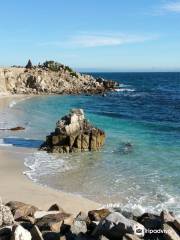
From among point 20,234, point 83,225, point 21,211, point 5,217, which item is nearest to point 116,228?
point 83,225

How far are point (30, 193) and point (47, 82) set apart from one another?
78457 millimetres

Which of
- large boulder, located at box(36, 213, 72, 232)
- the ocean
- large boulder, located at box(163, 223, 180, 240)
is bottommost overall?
the ocean

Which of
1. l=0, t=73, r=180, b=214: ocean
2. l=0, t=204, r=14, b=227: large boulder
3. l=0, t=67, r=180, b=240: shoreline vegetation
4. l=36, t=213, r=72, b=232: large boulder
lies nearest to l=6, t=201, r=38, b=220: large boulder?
l=0, t=67, r=180, b=240: shoreline vegetation

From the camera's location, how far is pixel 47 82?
9944 centimetres

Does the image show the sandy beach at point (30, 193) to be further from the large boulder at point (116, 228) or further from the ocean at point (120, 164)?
the large boulder at point (116, 228)

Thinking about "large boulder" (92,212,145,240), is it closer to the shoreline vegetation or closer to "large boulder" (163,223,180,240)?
the shoreline vegetation

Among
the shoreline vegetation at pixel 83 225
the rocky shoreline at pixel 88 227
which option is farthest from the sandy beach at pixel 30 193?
the rocky shoreline at pixel 88 227

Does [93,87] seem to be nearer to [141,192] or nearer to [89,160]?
[89,160]

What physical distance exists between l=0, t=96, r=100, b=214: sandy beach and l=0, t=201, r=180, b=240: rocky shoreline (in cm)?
579

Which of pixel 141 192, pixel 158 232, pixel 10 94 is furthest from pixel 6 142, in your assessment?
pixel 10 94

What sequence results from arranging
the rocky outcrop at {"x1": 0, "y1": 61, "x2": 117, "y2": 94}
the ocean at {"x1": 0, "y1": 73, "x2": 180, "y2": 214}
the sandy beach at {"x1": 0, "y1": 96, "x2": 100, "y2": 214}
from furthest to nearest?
the rocky outcrop at {"x1": 0, "y1": 61, "x2": 117, "y2": 94}
the ocean at {"x1": 0, "y1": 73, "x2": 180, "y2": 214}
the sandy beach at {"x1": 0, "y1": 96, "x2": 100, "y2": 214}

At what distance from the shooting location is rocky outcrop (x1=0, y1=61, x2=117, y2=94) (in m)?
93.7

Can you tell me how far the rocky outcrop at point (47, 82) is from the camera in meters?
93.7

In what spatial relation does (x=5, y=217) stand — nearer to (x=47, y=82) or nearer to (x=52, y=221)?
(x=52, y=221)
